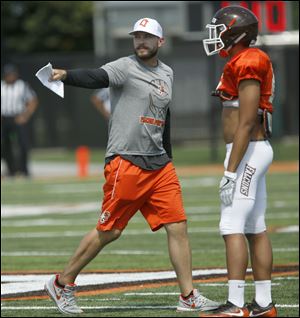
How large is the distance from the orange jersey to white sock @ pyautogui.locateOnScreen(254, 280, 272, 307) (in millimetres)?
1024

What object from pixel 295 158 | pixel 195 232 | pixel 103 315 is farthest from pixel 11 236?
pixel 295 158

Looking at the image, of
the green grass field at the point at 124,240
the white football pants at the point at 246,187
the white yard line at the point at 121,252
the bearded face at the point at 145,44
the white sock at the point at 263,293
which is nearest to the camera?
the white football pants at the point at 246,187

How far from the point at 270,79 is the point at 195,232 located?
6844 millimetres

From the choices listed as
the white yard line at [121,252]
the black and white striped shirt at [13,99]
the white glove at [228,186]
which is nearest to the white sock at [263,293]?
the white glove at [228,186]

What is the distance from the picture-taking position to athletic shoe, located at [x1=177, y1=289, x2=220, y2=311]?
882 cm

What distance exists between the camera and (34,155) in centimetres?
3294

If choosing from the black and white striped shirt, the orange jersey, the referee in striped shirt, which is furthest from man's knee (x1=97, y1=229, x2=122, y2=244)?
the black and white striped shirt

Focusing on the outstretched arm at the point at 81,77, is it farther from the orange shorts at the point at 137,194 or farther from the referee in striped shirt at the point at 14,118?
the referee in striped shirt at the point at 14,118

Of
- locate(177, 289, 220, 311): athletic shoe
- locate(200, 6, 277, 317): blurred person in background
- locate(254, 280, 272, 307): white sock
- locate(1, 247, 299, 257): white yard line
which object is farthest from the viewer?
locate(1, 247, 299, 257): white yard line

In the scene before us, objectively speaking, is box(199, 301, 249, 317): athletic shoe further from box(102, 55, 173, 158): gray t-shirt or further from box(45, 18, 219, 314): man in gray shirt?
box(102, 55, 173, 158): gray t-shirt

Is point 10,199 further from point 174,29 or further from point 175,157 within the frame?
point 174,29

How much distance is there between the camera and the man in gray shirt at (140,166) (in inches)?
352

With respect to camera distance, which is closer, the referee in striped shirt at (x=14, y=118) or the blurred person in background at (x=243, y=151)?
the blurred person in background at (x=243, y=151)

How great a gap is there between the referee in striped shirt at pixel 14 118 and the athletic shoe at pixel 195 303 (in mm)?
15011
